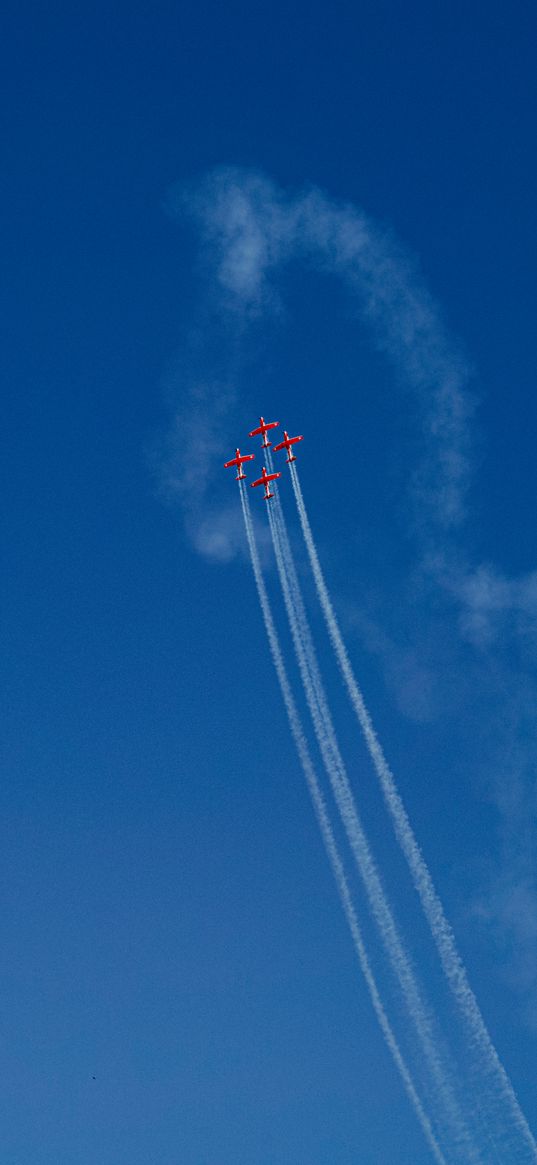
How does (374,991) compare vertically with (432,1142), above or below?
above

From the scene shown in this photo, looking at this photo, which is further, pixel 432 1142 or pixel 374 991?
pixel 374 991

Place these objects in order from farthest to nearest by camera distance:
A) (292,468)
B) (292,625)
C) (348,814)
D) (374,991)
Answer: (292,468), (292,625), (348,814), (374,991)

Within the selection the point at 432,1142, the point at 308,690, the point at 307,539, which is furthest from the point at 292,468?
the point at 432,1142

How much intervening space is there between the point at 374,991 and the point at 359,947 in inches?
152

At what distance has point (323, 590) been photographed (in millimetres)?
125062

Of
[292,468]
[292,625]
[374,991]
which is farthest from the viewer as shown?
[292,468]

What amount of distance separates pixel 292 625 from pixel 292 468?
25.4 meters

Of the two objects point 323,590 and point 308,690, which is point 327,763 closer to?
point 308,690

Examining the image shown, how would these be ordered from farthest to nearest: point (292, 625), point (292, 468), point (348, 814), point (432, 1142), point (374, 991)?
1. point (292, 468)
2. point (292, 625)
3. point (348, 814)
4. point (374, 991)
5. point (432, 1142)

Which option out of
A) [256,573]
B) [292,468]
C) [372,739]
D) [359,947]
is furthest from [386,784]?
[292,468]

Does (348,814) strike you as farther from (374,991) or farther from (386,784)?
(374,991)

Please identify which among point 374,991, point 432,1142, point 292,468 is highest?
point 292,468

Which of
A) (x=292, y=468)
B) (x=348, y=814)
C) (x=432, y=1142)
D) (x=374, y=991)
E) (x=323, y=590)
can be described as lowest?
(x=432, y=1142)

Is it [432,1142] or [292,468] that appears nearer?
[432,1142]
